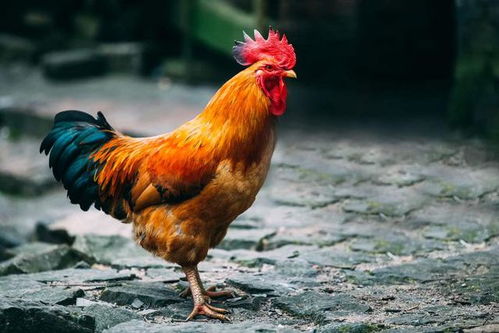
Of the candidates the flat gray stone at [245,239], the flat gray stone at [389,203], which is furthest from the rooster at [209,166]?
the flat gray stone at [389,203]

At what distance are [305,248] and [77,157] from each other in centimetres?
190

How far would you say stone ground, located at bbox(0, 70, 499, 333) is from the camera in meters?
4.71

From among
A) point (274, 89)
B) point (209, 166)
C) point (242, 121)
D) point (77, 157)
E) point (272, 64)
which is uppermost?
point (272, 64)

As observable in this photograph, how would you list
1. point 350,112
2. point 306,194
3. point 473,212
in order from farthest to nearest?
1. point 350,112
2. point 306,194
3. point 473,212

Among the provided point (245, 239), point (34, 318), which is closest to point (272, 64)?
point (34, 318)

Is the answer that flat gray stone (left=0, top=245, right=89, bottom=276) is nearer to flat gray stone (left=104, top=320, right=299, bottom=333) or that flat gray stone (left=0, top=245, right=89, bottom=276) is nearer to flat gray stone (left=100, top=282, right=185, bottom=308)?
flat gray stone (left=100, top=282, right=185, bottom=308)

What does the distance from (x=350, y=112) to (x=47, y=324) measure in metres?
5.75

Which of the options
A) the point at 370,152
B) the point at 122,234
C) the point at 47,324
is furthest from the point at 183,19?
the point at 47,324

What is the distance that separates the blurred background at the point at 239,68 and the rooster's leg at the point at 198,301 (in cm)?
432

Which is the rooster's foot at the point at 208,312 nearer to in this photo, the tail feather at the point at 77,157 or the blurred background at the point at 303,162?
the blurred background at the point at 303,162

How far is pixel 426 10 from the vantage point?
10805mm

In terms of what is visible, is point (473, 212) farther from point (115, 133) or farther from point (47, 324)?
point (47, 324)

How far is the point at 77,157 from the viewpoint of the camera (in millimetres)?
5227

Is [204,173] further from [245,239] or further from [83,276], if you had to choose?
[245,239]
